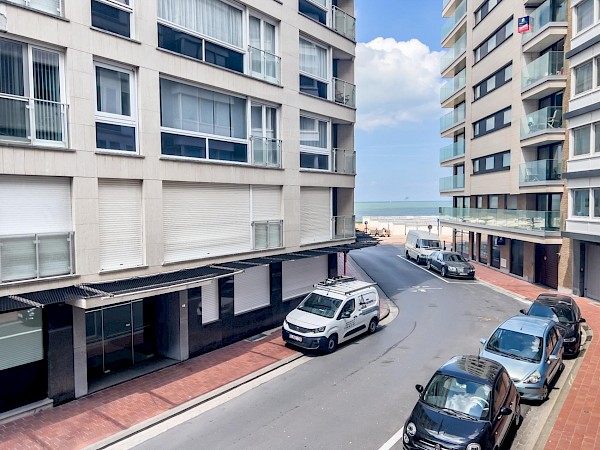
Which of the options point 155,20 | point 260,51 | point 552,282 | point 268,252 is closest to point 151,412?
point 268,252

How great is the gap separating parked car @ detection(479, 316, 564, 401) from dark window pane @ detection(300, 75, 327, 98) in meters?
12.3

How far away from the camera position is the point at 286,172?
17766mm

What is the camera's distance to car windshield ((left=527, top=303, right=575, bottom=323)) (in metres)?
14.9

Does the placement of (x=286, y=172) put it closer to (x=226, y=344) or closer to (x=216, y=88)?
(x=216, y=88)

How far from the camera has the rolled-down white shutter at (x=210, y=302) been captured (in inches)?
579

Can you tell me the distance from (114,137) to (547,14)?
77.8 feet

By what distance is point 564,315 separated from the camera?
15.1m

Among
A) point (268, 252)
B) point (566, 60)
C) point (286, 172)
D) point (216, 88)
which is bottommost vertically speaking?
point (268, 252)

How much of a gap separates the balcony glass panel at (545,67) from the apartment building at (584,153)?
40.4 inches

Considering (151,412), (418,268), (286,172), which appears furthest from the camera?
(418,268)

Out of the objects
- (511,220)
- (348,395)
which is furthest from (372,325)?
(511,220)

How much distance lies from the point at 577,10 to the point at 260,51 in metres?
16.8

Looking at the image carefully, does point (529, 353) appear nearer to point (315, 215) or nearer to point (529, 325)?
point (529, 325)

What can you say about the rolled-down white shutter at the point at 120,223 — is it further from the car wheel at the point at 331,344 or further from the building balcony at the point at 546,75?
the building balcony at the point at 546,75
